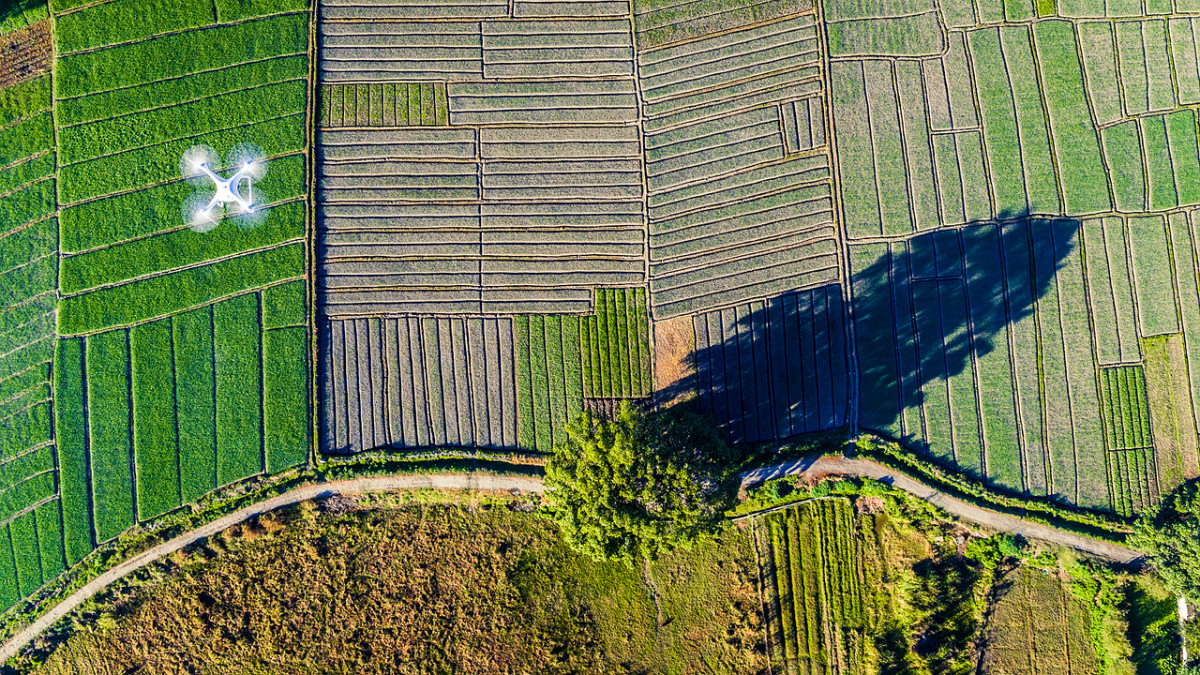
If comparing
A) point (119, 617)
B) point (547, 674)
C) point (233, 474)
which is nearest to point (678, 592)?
point (547, 674)

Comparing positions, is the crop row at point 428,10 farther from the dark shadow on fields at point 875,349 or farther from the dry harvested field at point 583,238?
the dark shadow on fields at point 875,349

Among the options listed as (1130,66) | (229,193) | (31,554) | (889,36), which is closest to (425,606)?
(31,554)

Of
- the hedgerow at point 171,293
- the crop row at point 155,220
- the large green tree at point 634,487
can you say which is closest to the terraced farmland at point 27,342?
the crop row at point 155,220

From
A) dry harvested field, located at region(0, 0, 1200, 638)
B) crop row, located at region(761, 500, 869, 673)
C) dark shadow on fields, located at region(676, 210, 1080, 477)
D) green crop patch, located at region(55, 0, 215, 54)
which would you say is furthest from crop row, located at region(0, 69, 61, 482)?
crop row, located at region(761, 500, 869, 673)

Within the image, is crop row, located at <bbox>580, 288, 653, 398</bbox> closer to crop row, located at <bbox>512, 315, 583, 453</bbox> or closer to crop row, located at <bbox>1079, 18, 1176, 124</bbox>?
crop row, located at <bbox>512, 315, 583, 453</bbox>

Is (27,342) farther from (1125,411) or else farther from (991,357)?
(1125,411)

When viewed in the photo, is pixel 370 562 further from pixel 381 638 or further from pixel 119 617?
pixel 119 617
